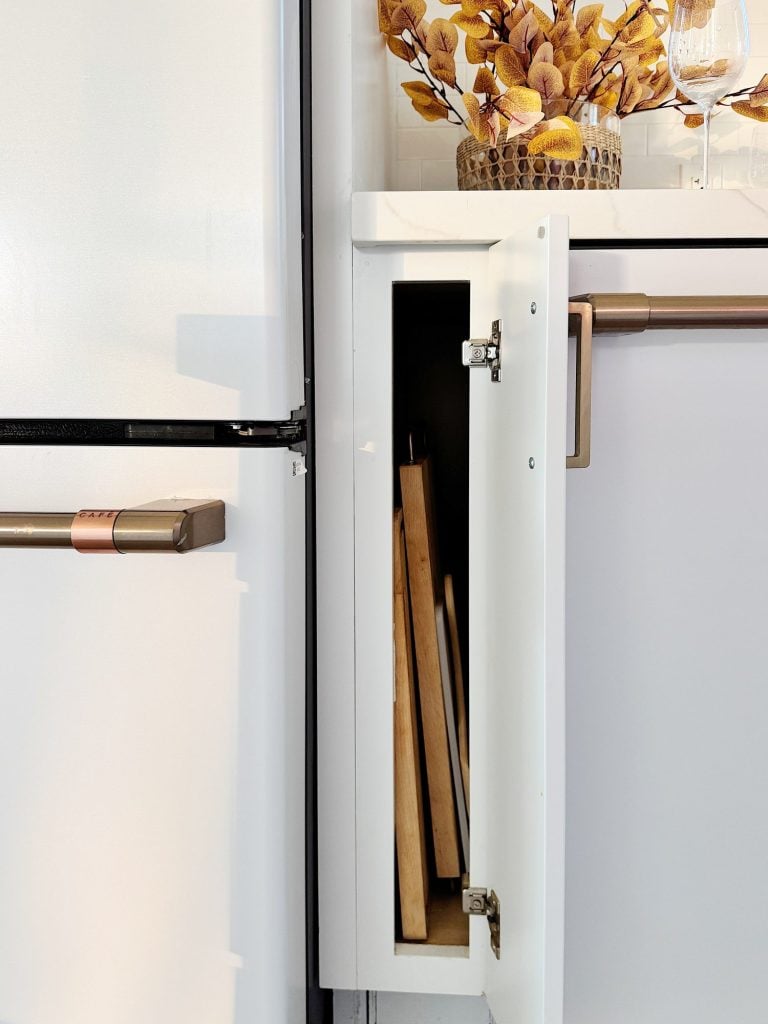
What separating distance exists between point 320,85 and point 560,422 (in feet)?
1.33

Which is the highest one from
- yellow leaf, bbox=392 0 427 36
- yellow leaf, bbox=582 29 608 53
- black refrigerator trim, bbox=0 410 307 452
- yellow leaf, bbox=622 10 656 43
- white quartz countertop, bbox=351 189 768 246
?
yellow leaf, bbox=392 0 427 36

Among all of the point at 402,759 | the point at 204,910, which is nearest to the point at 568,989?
the point at 402,759

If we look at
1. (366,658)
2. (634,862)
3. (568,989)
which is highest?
(366,658)

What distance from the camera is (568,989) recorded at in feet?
2.74

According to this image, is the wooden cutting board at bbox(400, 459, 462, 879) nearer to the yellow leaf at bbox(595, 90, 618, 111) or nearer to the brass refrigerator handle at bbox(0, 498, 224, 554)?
the brass refrigerator handle at bbox(0, 498, 224, 554)

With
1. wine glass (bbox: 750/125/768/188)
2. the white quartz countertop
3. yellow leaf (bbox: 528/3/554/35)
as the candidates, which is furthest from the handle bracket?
wine glass (bbox: 750/125/768/188)

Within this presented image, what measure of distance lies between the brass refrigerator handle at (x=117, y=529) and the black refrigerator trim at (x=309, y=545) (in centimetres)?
18

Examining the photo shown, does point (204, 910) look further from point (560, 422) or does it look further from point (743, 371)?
point (743, 371)

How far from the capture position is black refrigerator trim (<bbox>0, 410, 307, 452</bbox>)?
0.69 metres

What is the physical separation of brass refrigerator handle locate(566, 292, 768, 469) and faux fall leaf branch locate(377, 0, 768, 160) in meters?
0.19

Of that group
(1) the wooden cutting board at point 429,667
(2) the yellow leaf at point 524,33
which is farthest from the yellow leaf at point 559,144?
(1) the wooden cutting board at point 429,667

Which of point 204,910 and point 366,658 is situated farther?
point 366,658

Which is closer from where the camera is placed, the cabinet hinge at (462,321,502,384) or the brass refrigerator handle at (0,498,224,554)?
the brass refrigerator handle at (0,498,224,554)

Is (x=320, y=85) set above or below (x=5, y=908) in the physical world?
above
